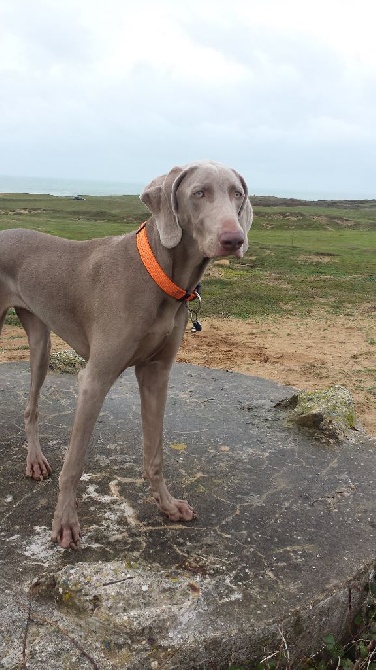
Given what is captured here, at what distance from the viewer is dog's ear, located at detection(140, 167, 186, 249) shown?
2846 millimetres

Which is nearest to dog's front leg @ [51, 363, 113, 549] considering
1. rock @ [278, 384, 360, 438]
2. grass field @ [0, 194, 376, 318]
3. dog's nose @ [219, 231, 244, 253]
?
dog's nose @ [219, 231, 244, 253]

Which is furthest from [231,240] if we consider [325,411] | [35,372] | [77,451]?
[325,411]

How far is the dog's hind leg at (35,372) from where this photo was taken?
3.90m

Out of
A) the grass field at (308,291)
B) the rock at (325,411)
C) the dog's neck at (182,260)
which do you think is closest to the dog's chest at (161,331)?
the dog's neck at (182,260)

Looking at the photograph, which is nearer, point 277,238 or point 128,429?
point 128,429

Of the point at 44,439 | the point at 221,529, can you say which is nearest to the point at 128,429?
the point at 44,439

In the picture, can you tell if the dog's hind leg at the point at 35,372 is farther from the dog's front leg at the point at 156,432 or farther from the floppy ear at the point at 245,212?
the floppy ear at the point at 245,212

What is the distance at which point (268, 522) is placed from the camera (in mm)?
A: 3514

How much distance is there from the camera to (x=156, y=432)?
3.52 metres

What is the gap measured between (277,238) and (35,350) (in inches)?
863

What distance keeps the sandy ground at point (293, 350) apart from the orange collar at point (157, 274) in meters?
3.73

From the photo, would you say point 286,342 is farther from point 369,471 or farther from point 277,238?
point 277,238

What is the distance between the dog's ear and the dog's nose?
1.19ft

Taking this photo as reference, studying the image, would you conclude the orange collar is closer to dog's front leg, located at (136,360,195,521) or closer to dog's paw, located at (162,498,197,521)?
dog's front leg, located at (136,360,195,521)
